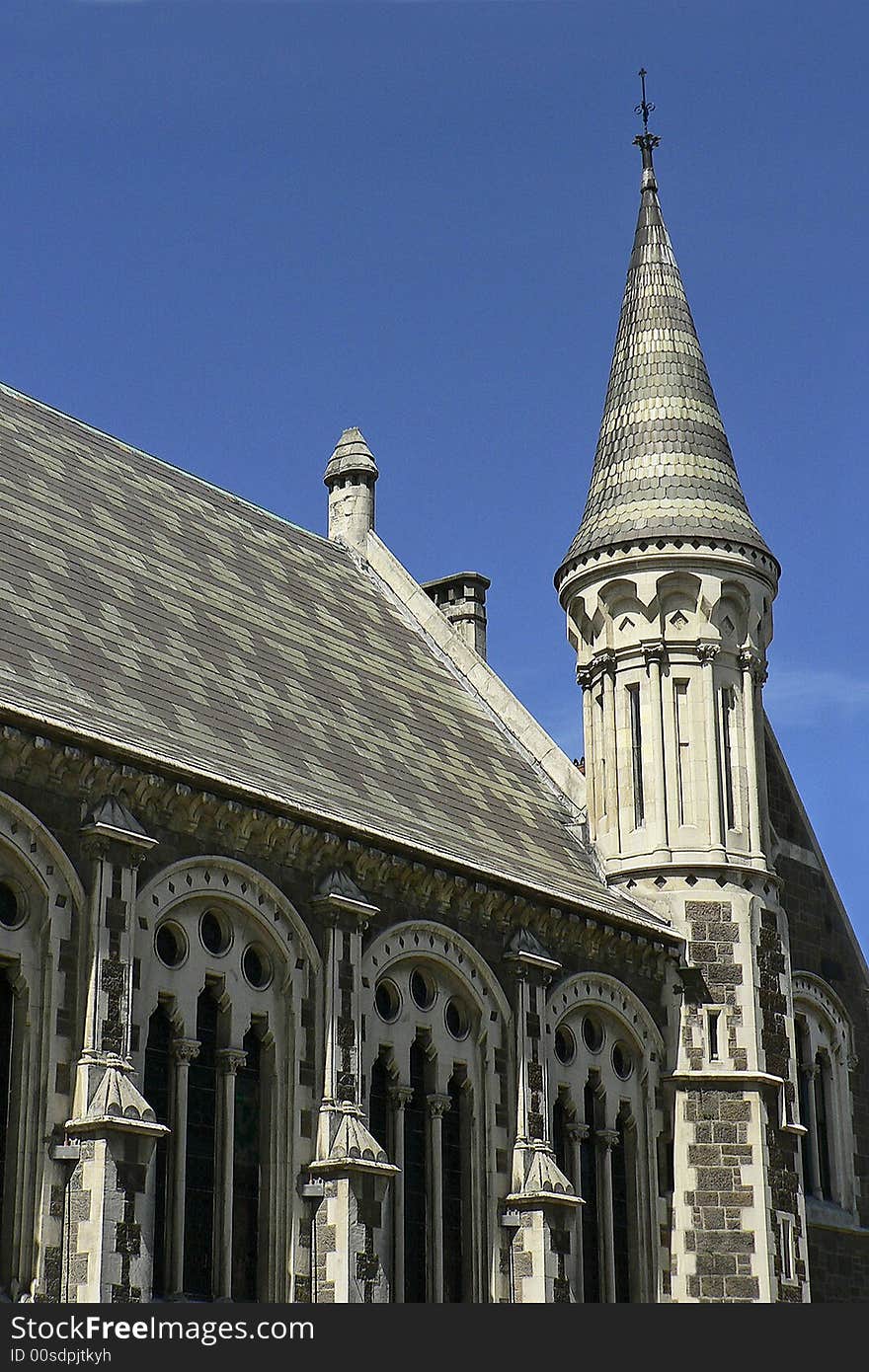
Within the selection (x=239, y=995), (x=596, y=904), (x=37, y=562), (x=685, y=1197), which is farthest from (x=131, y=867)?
(x=685, y=1197)

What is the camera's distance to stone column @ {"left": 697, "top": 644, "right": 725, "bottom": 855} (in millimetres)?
34906

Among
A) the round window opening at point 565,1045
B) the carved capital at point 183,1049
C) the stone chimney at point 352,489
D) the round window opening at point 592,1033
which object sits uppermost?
the stone chimney at point 352,489

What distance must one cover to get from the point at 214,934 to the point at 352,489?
16.6m

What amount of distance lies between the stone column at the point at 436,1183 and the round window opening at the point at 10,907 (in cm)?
733

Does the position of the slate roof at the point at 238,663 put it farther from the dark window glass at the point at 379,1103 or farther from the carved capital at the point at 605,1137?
the carved capital at the point at 605,1137

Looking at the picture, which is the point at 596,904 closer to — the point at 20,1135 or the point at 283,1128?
the point at 283,1128

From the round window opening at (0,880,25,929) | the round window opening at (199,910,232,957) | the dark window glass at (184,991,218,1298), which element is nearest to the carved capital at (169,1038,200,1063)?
the dark window glass at (184,991,218,1298)

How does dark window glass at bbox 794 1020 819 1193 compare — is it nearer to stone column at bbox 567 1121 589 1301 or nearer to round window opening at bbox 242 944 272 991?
stone column at bbox 567 1121 589 1301

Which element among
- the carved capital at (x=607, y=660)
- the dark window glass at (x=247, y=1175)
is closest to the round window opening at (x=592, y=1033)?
the carved capital at (x=607, y=660)

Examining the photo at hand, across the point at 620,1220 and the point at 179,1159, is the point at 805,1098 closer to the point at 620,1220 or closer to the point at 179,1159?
the point at 620,1220

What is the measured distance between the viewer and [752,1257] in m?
32.1

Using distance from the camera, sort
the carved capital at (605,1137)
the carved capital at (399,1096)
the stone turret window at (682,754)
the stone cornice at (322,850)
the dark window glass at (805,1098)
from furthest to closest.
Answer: the dark window glass at (805,1098) → the stone turret window at (682,754) → the carved capital at (605,1137) → the carved capital at (399,1096) → the stone cornice at (322,850)

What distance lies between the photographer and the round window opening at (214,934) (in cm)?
2634

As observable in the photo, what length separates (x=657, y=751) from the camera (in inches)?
1394
